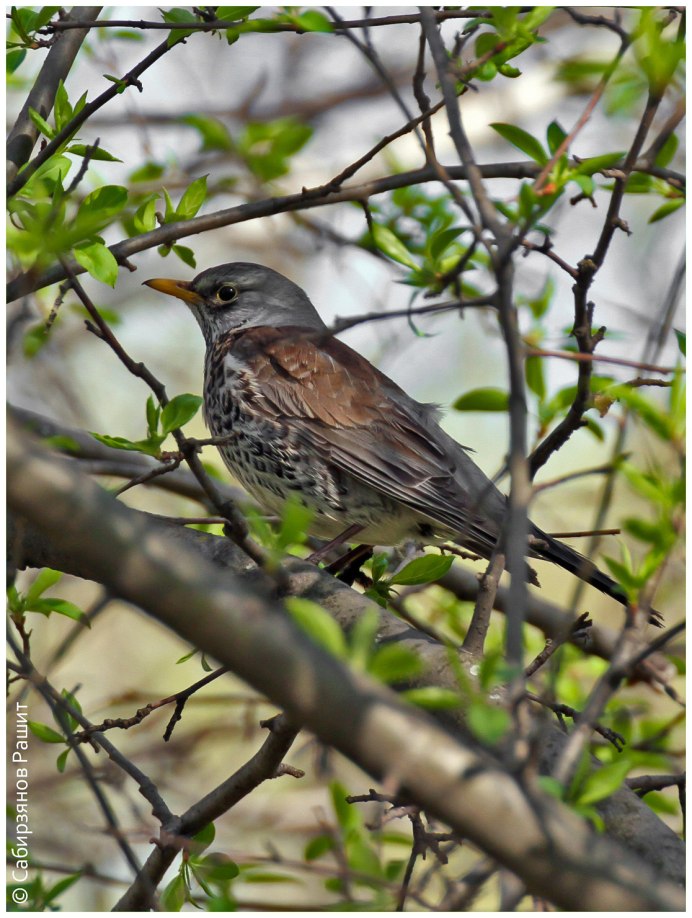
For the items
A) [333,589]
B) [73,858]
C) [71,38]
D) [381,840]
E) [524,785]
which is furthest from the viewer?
[73,858]

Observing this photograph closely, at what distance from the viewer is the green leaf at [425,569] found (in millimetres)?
3232

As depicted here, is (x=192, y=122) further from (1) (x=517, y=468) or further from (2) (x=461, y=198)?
(1) (x=517, y=468)

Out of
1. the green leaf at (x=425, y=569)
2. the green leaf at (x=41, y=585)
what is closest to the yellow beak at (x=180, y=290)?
the green leaf at (x=41, y=585)

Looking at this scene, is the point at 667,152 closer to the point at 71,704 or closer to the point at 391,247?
the point at 391,247

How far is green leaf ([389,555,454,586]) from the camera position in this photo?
10.6ft

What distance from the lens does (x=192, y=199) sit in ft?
12.5

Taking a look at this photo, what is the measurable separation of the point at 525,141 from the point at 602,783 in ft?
5.93

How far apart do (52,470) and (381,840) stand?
2.23 m

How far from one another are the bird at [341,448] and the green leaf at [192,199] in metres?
0.95

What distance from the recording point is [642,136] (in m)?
2.70

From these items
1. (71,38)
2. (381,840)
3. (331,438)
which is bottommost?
(381,840)

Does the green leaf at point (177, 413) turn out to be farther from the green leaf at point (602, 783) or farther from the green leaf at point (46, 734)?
the green leaf at point (602, 783)

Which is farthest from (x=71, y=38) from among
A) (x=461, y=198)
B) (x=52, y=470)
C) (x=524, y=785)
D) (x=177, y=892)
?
(x=524, y=785)

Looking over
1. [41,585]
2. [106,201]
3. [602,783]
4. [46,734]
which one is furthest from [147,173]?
[602,783]
